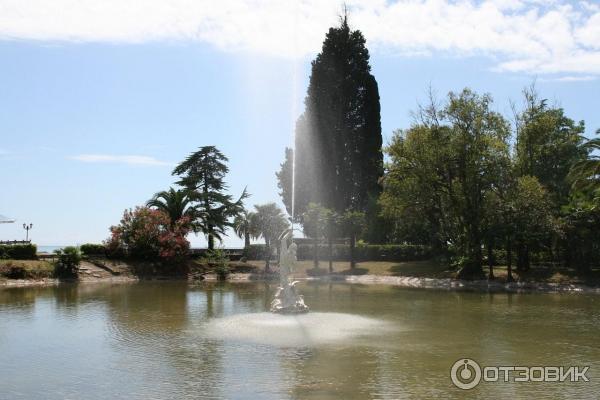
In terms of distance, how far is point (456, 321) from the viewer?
24250 millimetres

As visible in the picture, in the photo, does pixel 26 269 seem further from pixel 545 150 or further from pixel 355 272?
pixel 545 150

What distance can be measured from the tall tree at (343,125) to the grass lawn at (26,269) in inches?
1130

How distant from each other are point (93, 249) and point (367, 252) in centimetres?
2784

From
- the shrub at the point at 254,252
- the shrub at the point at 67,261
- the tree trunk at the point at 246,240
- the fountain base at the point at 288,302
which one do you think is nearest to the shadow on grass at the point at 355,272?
the shrub at the point at 254,252

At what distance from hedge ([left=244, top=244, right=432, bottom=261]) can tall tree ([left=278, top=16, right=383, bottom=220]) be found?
4754 mm

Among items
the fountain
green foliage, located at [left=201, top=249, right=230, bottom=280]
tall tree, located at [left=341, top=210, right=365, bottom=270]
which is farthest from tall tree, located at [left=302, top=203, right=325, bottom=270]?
the fountain

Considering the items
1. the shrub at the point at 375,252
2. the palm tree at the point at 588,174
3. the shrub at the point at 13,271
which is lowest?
the shrub at the point at 13,271

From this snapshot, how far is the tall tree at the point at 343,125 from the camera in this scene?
59719 mm

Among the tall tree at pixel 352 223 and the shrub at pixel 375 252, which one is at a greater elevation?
the tall tree at pixel 352 223

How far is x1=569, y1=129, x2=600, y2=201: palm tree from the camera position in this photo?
39.6m

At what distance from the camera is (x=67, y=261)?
151 ft

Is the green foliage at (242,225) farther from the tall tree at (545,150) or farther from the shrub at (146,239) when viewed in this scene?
the tall tree at (545,150)

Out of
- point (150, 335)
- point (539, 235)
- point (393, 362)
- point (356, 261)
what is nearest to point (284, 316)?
point (150, 335)

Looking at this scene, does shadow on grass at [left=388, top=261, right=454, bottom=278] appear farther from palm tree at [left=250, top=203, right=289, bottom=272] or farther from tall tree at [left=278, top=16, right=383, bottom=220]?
palm tree at [left=250, top=203, right=289, bottom=272]
